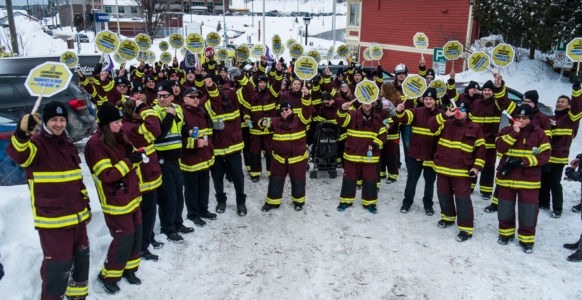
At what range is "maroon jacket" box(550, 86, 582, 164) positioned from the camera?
249 inches

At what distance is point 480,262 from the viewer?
5.18 metres

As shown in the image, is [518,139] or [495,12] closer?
[518,139]

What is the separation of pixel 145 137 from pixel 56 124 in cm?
112

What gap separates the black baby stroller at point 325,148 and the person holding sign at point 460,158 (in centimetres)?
239

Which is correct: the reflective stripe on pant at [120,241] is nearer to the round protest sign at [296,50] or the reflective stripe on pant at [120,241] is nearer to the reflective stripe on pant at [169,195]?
the reflective stripe on pant at [169,195]

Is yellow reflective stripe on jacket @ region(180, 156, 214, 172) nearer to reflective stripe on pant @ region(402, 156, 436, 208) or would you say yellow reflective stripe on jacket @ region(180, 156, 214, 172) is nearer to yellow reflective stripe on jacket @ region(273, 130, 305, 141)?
yellow reflective stripe on jacket @ region(273, 130, 305, 141)

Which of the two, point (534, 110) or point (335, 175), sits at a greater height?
point (534, 110)

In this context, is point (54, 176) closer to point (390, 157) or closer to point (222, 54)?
point (390, 157)

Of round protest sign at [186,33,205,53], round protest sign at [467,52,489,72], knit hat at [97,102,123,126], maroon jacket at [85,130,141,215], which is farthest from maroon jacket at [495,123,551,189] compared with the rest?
round protest sign at [186,33,205,53]

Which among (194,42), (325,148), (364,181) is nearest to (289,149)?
(364,181)

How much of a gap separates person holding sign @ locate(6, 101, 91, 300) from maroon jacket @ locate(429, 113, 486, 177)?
447 cm

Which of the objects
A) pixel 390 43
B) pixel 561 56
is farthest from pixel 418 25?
pixel 561 56

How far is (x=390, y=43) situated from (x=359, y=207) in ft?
69.3

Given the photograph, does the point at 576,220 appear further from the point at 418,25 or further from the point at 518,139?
the point at 418,25
